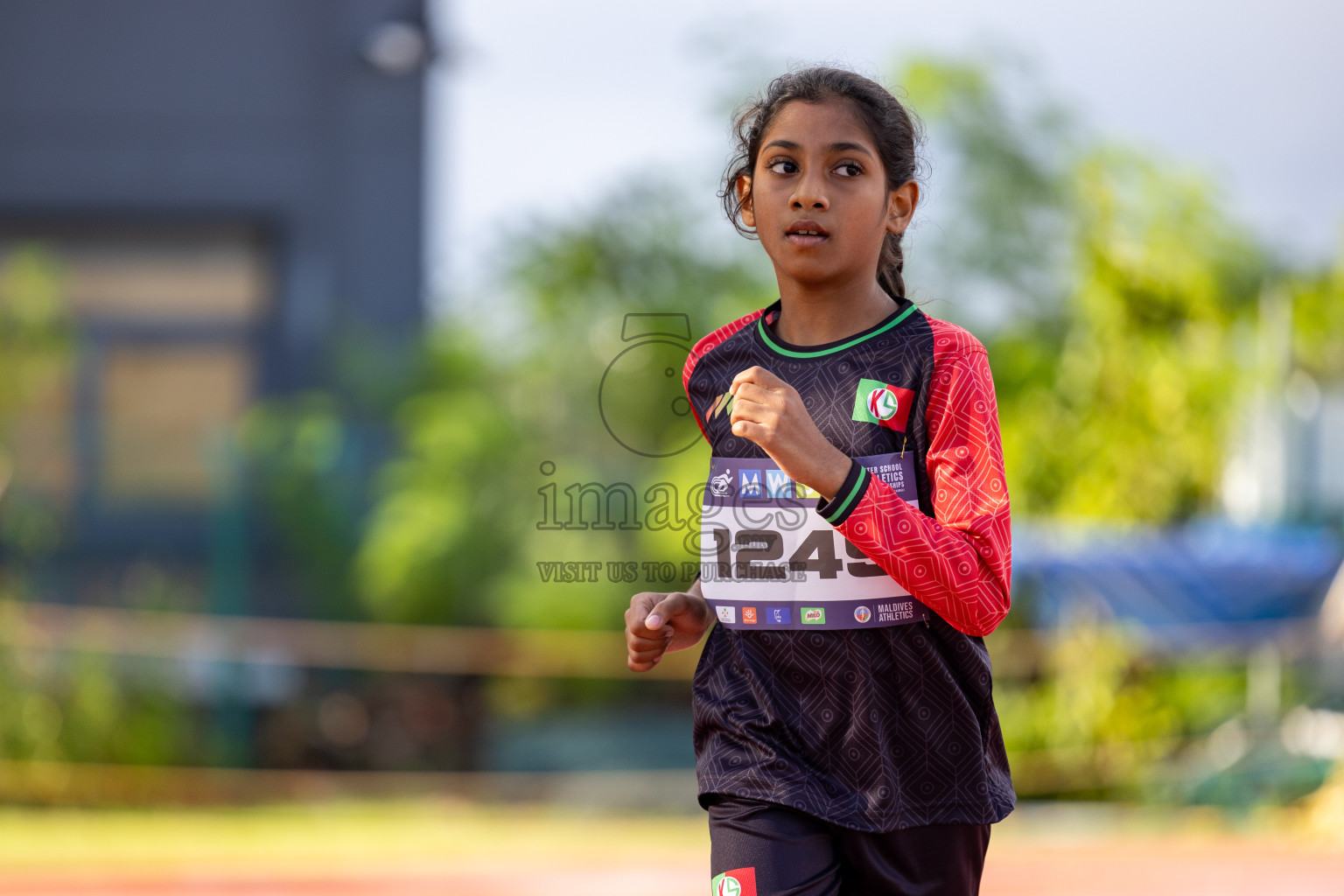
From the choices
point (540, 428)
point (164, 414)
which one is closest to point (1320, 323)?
point (540, 428)

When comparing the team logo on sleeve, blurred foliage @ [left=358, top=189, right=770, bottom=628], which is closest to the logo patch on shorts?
the team logo on sleeve

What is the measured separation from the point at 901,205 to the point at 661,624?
657 mm

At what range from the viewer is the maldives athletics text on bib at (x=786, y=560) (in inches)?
71.2

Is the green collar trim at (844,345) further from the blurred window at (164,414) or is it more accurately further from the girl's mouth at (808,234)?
the blurred window at (164,414)

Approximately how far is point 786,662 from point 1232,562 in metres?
6.33

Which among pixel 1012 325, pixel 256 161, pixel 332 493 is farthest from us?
pixel 256 161

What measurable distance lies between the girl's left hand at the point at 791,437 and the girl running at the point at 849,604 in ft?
0.31

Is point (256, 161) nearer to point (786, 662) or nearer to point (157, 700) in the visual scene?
point (157, 700)

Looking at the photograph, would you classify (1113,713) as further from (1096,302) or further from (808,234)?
(808,234)

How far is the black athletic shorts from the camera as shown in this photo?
5.84 feet

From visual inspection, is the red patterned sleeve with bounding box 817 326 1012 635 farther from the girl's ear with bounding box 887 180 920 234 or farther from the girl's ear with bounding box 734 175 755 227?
the girl's ear with bounding box 734 175 755 227

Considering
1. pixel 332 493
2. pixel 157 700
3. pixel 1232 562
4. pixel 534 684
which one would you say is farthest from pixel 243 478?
pixel 1232 562

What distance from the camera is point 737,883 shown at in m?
1.81

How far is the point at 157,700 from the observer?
24.8ft
